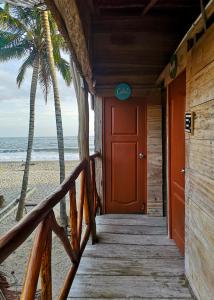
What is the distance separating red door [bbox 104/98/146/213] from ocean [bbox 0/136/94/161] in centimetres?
1642

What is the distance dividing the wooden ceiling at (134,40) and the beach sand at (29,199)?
130 inches

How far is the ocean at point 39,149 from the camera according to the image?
24491 millimetres

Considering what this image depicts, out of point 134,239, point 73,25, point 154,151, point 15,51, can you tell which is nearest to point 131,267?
point 134,239

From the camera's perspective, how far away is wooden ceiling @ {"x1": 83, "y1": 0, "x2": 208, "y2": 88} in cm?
389

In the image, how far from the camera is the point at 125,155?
4.44m

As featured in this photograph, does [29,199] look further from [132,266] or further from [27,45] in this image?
[132,266]

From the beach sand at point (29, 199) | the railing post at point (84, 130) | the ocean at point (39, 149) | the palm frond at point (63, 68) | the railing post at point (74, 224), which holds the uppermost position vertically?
the palm frond at point (63, 68)

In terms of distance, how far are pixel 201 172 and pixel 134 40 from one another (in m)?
2.67

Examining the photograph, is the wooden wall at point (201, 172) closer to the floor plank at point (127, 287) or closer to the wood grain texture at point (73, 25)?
the floor plank at point (127, 287)

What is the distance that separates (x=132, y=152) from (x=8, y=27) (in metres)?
7.54

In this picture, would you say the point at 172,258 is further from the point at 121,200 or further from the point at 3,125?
the point at 3,125

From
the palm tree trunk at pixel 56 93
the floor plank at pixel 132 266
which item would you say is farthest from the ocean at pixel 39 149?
the floor plank at pixel 132 266

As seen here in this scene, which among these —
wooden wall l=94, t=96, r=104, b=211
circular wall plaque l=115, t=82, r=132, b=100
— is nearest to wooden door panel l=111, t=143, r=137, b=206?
wooden wall l=94, t=96, r=104, b=211

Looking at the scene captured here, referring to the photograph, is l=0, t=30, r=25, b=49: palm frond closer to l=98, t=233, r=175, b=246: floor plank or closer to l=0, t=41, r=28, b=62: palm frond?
l=0, t=41, r=28, b=62: palm frond
